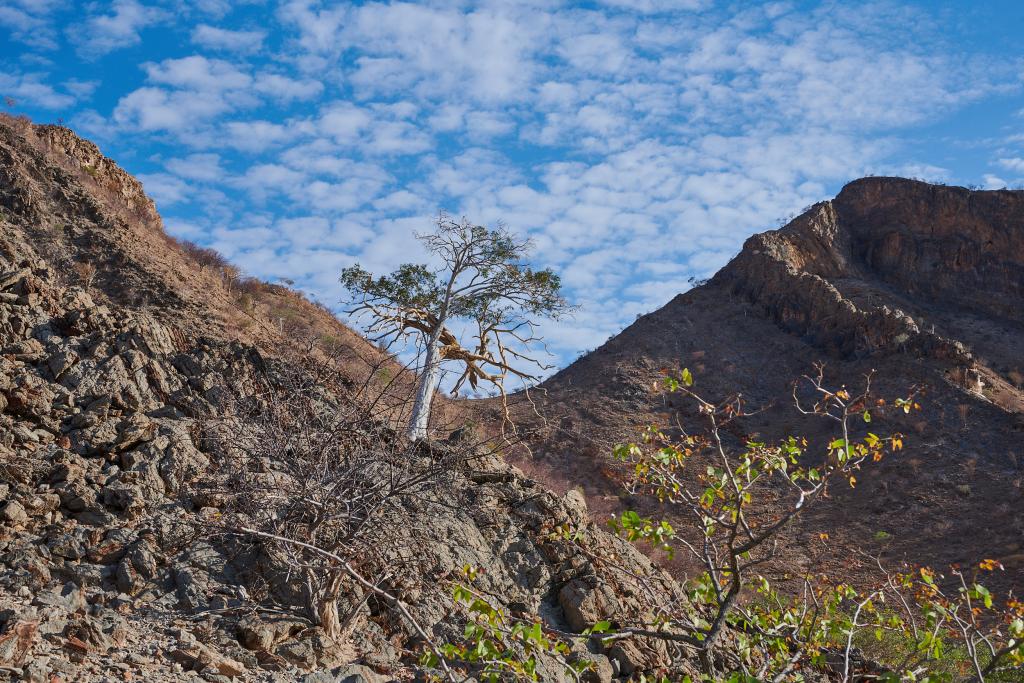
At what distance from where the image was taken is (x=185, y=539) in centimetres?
819

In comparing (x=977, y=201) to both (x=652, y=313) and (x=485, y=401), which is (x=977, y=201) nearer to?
(x=652, y=313)

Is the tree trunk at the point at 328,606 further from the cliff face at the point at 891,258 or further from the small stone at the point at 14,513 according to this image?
the cliff face at the point at 891,258

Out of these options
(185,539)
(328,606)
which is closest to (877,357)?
(328,606)

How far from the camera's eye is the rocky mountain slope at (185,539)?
6805mm

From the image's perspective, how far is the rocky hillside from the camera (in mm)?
25062

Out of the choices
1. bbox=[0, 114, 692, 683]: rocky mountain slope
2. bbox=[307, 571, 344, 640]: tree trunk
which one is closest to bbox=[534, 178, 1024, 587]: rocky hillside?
bbox=[0, 114, 692, 683]: rocky mountain slope

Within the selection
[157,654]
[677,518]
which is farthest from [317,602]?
[677,518]

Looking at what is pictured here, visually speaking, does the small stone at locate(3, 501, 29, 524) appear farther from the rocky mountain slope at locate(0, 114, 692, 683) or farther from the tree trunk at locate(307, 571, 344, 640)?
the tree trunk at locate(307, 571, 344, 640)

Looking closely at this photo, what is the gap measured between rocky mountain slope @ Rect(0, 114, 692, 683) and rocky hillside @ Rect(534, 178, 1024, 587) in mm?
12716

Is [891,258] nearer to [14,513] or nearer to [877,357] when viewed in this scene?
[877,357]

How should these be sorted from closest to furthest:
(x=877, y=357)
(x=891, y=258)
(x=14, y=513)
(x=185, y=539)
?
(x=14, y=513)
(x=185, y=539)
(x=877, y=357)
(x=891, y=258)

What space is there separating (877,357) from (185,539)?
3230cm

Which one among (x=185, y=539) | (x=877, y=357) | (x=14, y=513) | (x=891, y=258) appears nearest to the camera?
(x=14, y=513)

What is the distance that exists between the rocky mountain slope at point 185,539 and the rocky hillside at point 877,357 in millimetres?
12716
